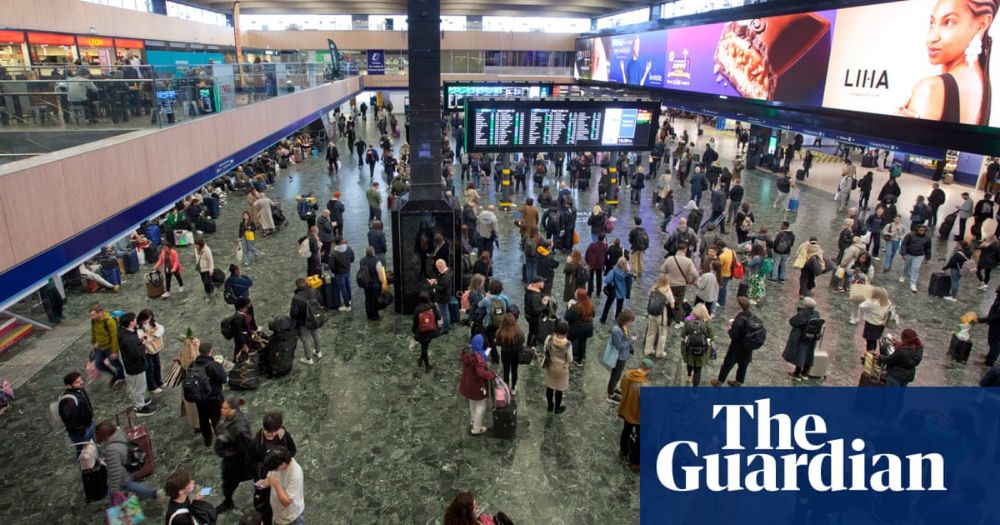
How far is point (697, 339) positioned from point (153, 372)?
7.53m

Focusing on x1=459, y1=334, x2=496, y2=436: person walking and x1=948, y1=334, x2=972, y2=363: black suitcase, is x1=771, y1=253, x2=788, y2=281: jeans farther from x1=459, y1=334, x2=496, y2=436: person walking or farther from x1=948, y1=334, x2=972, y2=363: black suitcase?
x1=459, y1=334, x2=496, y2=436: person walking

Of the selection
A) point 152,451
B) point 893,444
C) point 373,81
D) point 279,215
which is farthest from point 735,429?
point 373,81

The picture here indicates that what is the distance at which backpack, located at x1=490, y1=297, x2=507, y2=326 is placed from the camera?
8141mm

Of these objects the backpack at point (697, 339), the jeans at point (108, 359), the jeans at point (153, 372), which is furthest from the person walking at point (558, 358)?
the jeans at point (108, 359)

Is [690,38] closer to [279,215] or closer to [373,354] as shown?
[279,215]

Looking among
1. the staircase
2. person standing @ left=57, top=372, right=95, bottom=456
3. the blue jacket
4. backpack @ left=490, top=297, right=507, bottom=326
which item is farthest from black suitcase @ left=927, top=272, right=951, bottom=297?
the staircase

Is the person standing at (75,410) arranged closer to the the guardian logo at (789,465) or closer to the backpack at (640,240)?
the the guardian logo at (789,465)

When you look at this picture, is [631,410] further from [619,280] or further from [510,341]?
[619,280]

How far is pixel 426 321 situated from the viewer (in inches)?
327

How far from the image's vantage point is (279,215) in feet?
53.9

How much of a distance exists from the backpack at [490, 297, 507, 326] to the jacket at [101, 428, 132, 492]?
450 cm

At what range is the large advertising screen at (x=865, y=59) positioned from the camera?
12.2 m

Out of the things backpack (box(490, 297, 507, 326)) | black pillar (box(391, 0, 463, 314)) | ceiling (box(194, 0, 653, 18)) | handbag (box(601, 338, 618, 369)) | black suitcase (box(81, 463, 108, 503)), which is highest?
ceiling (box(194, 0, 653, 18))

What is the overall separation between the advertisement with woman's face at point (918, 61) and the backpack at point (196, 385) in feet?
49.5
